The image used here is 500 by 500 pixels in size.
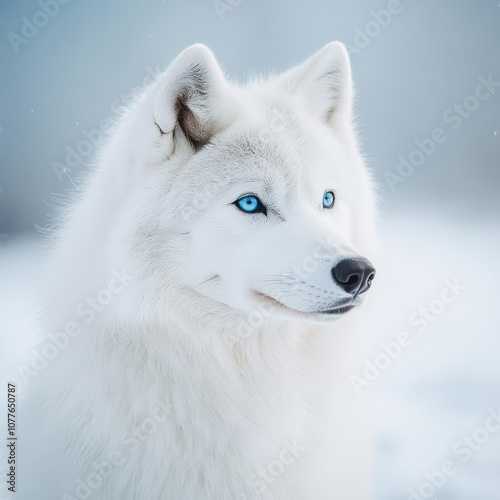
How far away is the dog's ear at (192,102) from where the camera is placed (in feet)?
4.45

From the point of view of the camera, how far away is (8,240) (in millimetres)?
1893

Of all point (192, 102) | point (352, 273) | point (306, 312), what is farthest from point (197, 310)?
point (192, 102)

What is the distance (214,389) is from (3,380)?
29.5 inches

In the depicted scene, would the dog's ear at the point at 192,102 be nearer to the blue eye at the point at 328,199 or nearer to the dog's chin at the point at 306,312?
the blue eye at the point at 328,199

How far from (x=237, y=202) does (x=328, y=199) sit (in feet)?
1.00

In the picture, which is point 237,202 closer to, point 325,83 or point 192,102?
point 192,102

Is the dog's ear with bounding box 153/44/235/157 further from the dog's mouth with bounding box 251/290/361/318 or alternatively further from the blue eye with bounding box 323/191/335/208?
the dog's mouth with bounding box 251/290/361/318

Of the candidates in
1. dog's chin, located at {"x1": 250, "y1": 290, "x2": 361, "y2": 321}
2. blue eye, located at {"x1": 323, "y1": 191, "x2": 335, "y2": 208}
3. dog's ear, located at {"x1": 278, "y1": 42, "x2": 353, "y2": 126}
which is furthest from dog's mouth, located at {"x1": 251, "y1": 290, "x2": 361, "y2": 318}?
dog's ear, located at {"x1": 278, "y1": 42, "x2": 353, "y2": 126}

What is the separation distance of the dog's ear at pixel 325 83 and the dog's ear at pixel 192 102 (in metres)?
0.28

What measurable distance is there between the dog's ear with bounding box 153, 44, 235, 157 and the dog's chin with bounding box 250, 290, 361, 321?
1.52ft

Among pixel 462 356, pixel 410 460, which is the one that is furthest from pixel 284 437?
pixel 462 356

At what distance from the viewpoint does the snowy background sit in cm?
189

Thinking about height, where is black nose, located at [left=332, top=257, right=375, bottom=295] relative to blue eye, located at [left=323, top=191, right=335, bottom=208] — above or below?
below

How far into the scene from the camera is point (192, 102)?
1434mm
